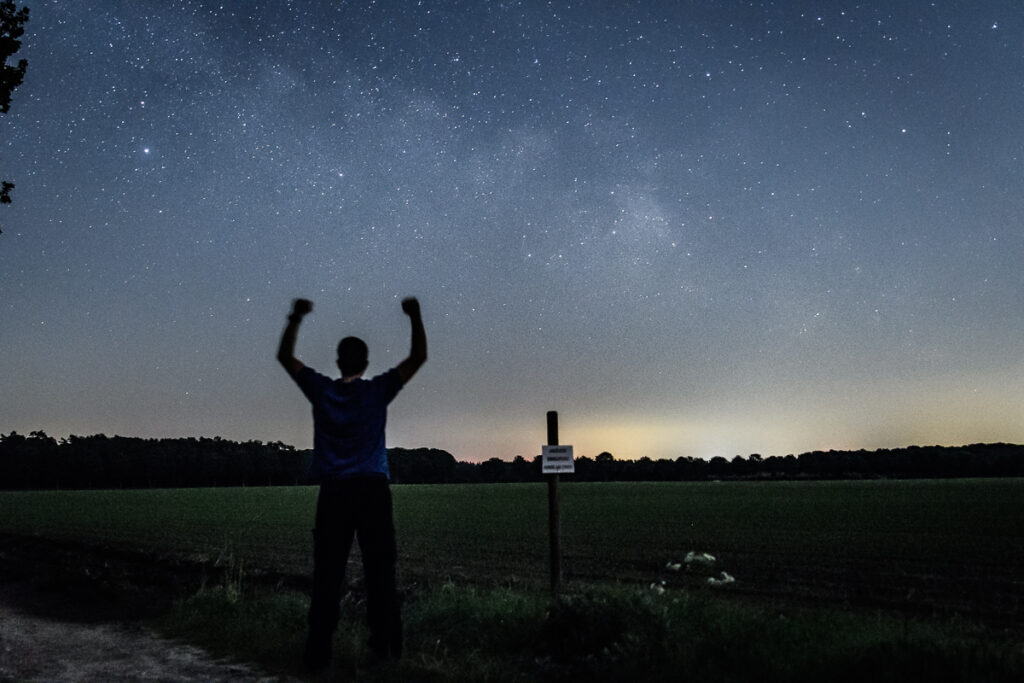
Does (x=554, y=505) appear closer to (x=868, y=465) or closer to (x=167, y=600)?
(x=167, y=600)

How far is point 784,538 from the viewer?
1093 inches

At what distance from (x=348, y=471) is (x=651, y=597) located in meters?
3.08

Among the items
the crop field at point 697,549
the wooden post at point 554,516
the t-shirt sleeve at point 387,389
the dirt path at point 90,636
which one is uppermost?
the t-shirt sleeve at point 387,389

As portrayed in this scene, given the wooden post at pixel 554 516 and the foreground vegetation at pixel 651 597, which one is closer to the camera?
the foreground vegetation at pixel 651 597

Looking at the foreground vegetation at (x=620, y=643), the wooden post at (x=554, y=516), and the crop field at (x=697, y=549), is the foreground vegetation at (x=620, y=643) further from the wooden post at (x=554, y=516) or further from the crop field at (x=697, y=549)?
the crop field at (x=697, y=549)

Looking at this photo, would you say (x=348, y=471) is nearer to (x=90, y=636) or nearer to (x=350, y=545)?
(x=350, y=545)

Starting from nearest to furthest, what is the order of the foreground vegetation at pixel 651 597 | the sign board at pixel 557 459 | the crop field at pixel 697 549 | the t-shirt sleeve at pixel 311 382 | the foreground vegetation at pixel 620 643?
the t-shirt sleeve at pixel 311 382
the foreground vegetation at pixel 620 643
the foreground vegetation at pixel 651 597
the sign board at pixel 557 459
the crop field at pixel 697 549

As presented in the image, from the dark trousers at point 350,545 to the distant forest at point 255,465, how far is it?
146132 mm

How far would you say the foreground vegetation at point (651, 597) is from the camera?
5.25 meters

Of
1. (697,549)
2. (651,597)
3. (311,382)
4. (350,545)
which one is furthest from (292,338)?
(697,549)

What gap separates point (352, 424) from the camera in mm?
4633

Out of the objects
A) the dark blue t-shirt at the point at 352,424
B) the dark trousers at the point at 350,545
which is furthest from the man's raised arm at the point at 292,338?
the dark trousers at the point at 350,545

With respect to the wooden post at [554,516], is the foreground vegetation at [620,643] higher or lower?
lower

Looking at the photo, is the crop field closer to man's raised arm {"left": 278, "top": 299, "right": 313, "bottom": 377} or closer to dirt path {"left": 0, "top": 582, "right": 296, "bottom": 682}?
dirt path {"left": 0, "top": 582, "right": 296, "bottom": 682}
